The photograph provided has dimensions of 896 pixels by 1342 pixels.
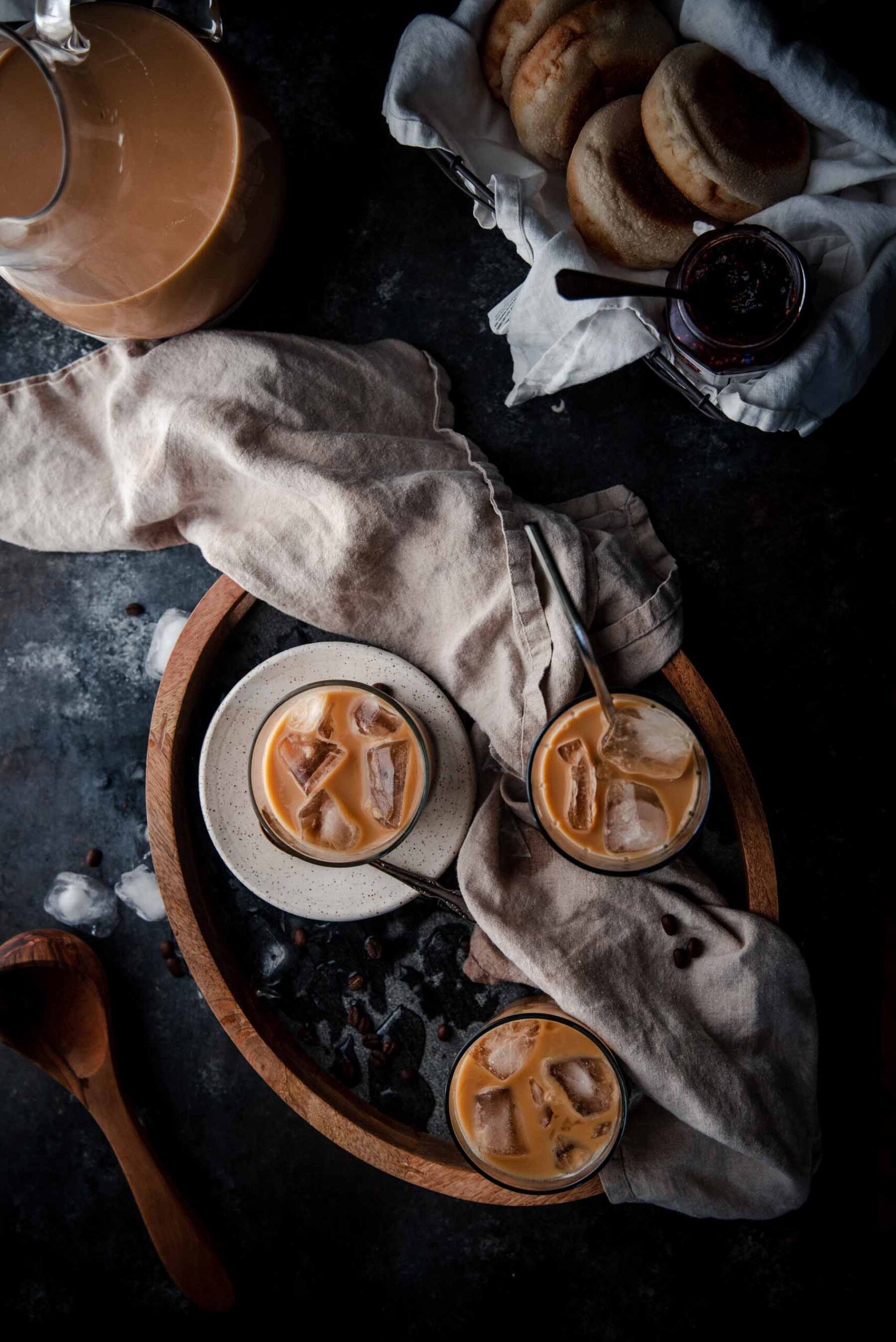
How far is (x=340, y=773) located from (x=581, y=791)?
51cm

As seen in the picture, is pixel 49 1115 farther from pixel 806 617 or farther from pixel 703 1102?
pixel 806 617

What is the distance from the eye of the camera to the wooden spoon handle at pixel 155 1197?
231 centimetres

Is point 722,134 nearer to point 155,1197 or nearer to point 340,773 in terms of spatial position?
point 340,773

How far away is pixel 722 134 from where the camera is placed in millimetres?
1806

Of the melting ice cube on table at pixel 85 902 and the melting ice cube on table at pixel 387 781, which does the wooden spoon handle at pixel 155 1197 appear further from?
the melting ice cube on table at pixel 387 781

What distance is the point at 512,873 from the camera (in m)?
2.04

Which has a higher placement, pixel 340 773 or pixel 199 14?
pixel 199 14

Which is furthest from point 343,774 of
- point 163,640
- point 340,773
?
point 163,640

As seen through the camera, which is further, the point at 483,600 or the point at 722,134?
the point at 483,600

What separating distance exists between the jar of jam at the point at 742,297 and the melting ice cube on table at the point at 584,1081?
148 centimetres

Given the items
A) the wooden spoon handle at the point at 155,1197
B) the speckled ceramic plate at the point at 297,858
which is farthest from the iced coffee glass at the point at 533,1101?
the wooden spoon handle at the point at 155,1197

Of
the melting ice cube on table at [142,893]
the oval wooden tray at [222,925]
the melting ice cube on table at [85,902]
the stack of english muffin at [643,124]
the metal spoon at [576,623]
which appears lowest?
the melting ice cube on table at [85,902]

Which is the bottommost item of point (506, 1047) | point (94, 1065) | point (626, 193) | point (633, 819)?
point (94, 1065)

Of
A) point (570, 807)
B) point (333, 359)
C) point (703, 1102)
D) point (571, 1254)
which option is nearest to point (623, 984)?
point (703, 1102)
